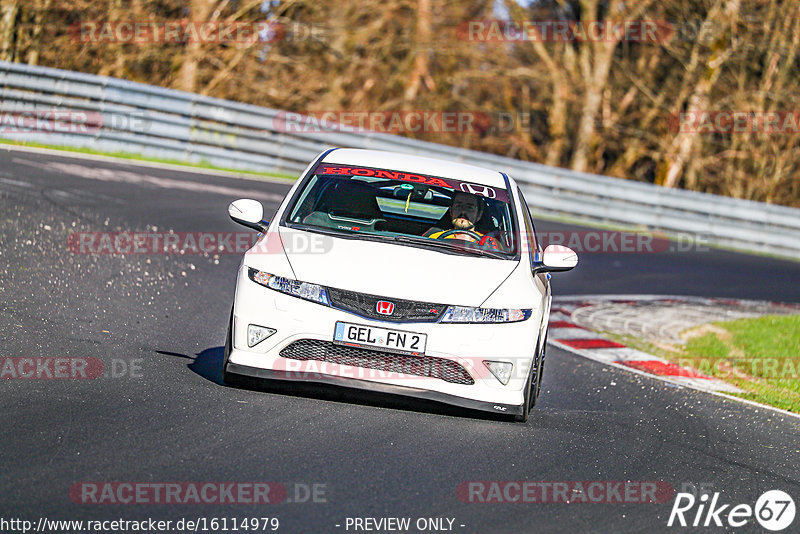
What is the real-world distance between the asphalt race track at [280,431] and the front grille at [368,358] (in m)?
0.28

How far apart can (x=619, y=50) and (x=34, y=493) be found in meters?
34.6

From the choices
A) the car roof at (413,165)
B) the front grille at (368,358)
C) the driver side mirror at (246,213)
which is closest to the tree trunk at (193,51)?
the car roof at (413,165)

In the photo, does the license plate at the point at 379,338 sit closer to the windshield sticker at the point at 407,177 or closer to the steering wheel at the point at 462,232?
the steering wheel at the point at 462,232

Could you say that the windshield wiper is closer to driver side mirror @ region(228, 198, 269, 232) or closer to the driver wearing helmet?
the driver wearing helmet

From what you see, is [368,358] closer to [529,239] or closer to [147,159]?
[529,239]

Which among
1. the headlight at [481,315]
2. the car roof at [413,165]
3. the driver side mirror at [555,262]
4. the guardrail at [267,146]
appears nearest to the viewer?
the headlight at [481,315]

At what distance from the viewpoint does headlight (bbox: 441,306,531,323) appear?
6160 mm

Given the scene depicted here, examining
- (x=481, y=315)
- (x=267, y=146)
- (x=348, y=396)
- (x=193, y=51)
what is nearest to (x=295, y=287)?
(x=348, y=396)

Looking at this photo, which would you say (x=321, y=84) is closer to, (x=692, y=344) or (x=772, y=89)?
(x=772, y=89)

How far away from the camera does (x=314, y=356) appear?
6156mm

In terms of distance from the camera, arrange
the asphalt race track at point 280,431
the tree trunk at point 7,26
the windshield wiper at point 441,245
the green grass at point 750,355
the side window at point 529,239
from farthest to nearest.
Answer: the tree trunk at point 7,26, the green grass at point 750,355, the side window at point 529,239, the windshield wiper at point 441,245, the asphalt race track at point 280,431

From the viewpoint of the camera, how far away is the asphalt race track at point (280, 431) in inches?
190

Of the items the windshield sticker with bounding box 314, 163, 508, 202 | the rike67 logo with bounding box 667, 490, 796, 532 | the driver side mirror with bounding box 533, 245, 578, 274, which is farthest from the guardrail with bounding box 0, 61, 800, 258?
the rike67 logo with bounding box 667, 490, 796, 532

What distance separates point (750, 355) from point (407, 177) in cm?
565
